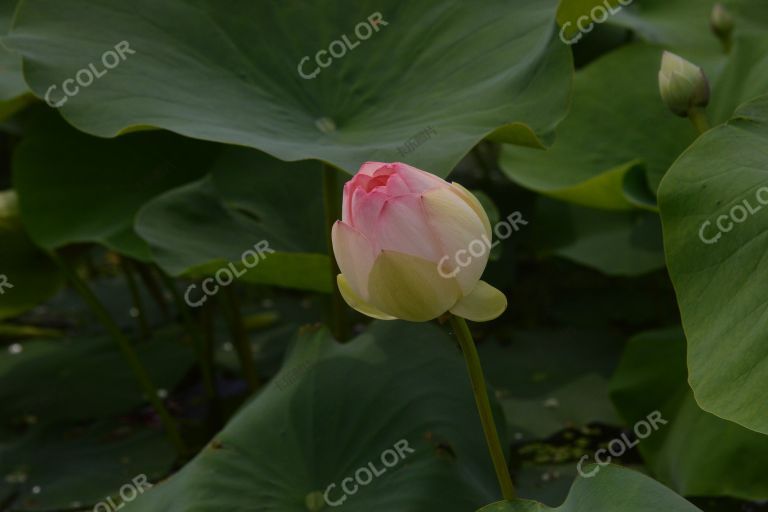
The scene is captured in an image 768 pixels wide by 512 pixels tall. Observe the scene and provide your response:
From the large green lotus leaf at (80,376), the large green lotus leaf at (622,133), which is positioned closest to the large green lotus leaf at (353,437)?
the large green lotus leaf at (622,133)

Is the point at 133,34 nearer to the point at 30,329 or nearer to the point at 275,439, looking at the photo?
the point at 275,439

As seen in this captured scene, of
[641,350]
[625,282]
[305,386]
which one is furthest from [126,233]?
[625,282]

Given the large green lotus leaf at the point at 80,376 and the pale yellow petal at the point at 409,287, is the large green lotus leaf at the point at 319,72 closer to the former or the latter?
the pale yellow petal at the point at 409,287

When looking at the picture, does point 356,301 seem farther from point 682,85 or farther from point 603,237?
point 603,237

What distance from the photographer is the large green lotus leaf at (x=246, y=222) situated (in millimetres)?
1234

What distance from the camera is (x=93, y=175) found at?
5.11 ft

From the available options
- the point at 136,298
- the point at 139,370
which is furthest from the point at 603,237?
the point at 136,298

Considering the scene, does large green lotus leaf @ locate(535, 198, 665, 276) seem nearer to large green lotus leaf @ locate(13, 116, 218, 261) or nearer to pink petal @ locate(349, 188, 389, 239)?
large green lotus leaf @ locate(13, 116, 218, 261)

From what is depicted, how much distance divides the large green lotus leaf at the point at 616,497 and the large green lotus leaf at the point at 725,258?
0.36ft

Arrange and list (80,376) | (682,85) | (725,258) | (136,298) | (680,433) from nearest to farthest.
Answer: (725,258)
(682,85)
(680,433)
(80,376)
(136,298)

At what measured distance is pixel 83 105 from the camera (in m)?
1.15

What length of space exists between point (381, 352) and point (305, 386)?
10 cm

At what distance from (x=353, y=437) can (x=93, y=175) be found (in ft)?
2.26

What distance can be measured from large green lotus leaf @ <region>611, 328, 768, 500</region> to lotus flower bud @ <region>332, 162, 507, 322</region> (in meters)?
0.50
